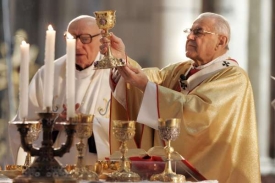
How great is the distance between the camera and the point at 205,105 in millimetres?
7219

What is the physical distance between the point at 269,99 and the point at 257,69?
15.7 inches

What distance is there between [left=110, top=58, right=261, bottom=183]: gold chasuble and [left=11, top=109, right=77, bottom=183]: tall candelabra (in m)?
2.16

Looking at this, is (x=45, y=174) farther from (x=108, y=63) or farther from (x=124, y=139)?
(x=108, y=63)

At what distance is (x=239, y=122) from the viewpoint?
738 cm

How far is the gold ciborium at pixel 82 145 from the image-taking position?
5680 mm

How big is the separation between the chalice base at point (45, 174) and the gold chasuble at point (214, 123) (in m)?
2.16

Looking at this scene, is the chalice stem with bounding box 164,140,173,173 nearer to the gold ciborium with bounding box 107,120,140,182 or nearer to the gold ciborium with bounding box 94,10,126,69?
the gold ciborium with bounding box 107,120,140,182

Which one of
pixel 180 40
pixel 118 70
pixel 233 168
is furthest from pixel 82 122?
pixel 180 40

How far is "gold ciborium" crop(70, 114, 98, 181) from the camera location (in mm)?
5680

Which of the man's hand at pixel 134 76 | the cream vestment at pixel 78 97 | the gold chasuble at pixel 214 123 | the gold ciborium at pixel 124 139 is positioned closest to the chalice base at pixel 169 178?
the gold ciborium at pixel 124 139

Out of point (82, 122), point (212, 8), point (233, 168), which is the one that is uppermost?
point (212, 8)

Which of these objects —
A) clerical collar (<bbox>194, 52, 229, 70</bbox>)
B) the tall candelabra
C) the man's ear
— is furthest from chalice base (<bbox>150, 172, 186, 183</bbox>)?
the man's ear

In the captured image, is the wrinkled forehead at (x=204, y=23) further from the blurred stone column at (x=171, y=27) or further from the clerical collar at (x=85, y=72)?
the blurred stone column at (x=171, y=27)

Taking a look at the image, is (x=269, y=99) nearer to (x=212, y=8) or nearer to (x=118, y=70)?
(x=212, y=8)
